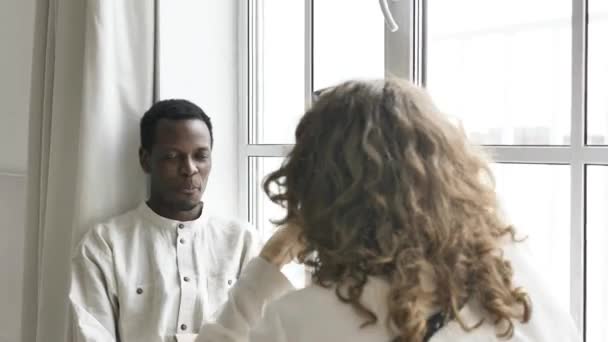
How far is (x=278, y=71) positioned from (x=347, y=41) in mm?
313

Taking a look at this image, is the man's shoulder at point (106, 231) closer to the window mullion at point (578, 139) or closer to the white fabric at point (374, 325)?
the white fabric at point (374, 325)

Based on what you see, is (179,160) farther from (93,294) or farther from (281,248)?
(281,248)

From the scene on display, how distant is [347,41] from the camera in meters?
1.78

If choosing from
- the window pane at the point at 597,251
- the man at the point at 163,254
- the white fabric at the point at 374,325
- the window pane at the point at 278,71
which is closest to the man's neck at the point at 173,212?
the man at the point at 163,254

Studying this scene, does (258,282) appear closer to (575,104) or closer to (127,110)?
(575,104)

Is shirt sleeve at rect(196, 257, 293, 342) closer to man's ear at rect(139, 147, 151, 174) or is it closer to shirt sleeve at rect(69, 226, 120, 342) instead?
shirt sleeve at rect(69, 226, 120, 342)

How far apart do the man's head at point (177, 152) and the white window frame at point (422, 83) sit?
0.26 metres

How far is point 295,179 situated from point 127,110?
899mm

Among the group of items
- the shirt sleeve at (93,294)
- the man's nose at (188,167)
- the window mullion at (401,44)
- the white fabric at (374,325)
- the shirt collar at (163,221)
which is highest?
the window mullion at (401,44)

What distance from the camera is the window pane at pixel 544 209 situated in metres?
1.32

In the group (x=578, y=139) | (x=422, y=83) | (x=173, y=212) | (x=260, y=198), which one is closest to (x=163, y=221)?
(x=173, y=212)

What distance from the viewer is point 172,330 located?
5.48 ft

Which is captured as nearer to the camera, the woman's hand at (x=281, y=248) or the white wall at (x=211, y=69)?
the woman's hand at (x=281, y=248)

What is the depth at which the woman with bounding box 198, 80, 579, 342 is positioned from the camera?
94cm
